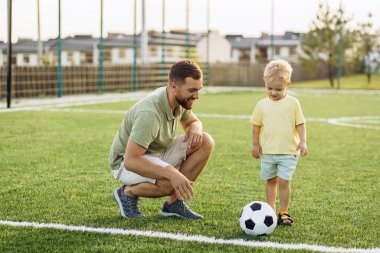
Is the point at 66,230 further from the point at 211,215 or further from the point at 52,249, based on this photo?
the point at 211,215

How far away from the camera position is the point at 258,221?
3912 mm

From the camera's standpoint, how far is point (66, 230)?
398 centimetres

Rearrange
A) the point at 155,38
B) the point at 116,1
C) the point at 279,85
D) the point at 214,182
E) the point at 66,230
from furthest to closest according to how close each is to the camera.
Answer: the point at 155,38
the point at 116,1
the point at 214,182
the point at 279,85
the point at 66,230

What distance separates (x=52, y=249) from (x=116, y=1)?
55.1 ft

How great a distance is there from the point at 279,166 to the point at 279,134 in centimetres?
22

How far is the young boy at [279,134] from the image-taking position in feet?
14.4

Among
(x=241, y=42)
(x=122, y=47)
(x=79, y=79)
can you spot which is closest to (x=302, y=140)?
(x=79, y=79)

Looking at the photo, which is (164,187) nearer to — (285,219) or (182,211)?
(182,211)

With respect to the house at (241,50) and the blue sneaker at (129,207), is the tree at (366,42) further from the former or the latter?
the house at (241,50)

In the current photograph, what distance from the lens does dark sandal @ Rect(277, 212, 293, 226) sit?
13.9ft

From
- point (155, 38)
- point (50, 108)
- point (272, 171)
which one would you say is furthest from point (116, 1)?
point (272, 171)

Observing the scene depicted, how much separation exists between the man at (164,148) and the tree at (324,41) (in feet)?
92.0

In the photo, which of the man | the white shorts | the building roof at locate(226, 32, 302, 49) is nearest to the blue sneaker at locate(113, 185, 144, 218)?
the man

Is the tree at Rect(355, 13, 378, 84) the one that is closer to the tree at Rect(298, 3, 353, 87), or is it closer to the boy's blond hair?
the tree at Rect(298, 3, 353, 87)
